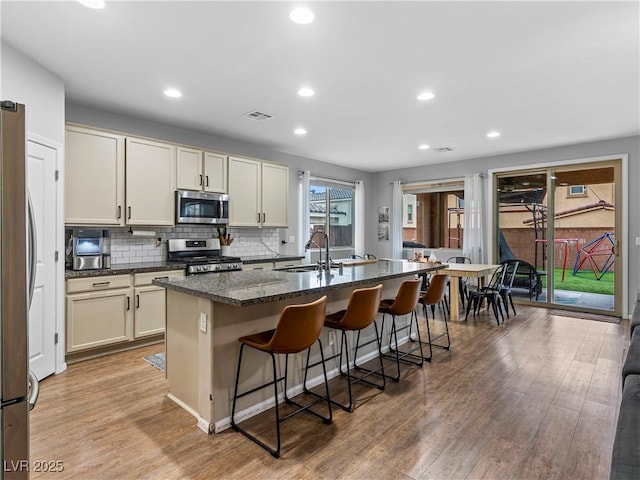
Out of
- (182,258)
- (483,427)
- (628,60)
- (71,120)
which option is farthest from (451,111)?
(71,120)

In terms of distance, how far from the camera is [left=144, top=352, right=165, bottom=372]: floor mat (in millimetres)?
3406

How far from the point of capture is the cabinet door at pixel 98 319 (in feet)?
11.2

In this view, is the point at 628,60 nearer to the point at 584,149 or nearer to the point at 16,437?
the point at 584,149

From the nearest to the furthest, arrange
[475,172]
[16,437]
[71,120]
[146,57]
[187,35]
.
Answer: [16,437]
[187,35]
[146,57]
[71,120]
[475,172]

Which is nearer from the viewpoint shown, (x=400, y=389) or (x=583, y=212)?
(x=400, y=389)

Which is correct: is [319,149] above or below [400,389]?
above

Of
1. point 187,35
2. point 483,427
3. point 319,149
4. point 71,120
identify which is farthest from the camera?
point 319,149

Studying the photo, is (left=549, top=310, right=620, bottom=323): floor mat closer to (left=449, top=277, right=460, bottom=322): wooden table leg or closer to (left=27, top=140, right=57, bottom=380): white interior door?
(left=449, top=277, right=460, bottom=322): wooden table leg

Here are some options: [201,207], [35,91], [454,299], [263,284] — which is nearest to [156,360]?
[263,284]

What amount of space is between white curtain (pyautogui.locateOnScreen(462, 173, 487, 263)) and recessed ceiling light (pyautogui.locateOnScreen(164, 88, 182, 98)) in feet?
16.9

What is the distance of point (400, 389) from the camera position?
115 inches

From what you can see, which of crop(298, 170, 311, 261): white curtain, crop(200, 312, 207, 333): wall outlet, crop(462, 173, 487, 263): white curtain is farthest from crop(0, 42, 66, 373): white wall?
crop(462, 173, 487, 263): white curtain

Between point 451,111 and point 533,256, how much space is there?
3.49 metres

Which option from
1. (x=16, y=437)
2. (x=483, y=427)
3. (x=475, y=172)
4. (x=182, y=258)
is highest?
(x=475, y=172)
